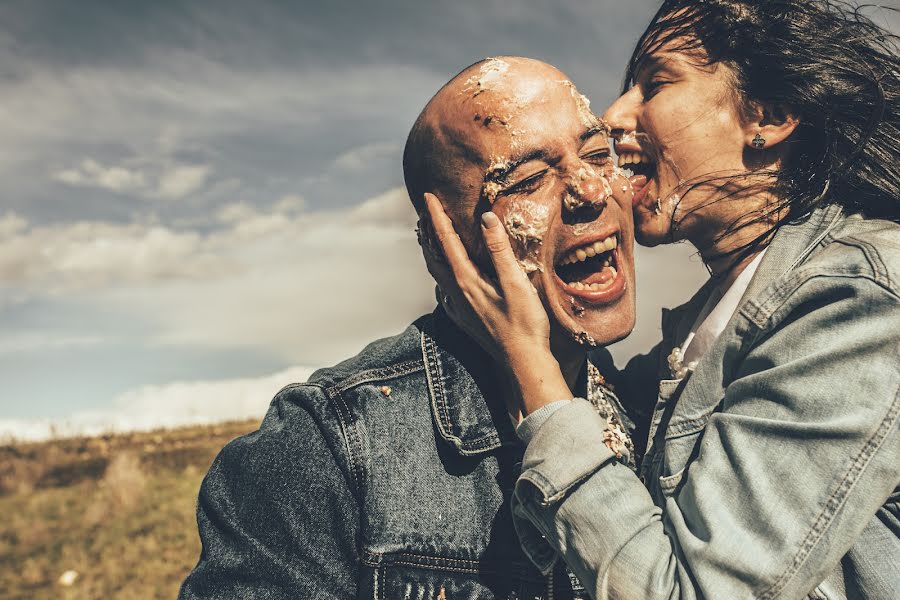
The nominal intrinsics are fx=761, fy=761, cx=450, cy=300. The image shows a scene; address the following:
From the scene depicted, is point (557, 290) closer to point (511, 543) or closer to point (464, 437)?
point (464, 437)

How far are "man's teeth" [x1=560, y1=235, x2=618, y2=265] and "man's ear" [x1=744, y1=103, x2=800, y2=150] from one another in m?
0.69

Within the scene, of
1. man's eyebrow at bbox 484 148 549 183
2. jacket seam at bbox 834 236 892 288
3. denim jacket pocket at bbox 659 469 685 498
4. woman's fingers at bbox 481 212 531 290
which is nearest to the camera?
jacket seam at bbox 834 236 892 288

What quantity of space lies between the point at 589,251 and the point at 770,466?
4.01 ft

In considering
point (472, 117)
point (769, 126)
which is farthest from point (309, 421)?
point (769, 126)

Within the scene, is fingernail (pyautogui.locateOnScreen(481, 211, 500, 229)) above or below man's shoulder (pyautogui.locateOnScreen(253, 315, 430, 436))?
above

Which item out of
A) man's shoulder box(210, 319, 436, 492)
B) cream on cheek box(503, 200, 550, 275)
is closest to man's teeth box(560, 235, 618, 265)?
cream on cheek box(503, 200, 550, 275)

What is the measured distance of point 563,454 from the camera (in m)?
2.48

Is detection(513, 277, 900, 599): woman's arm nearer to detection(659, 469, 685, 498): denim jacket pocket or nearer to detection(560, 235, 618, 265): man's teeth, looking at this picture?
detection(659, 469, 685, 498): denim jacket pocket

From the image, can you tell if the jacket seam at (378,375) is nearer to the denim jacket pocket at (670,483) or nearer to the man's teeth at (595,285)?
the man's teeth at (595,285)

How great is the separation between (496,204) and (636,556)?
1508 millimetres

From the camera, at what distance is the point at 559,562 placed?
2.98 m

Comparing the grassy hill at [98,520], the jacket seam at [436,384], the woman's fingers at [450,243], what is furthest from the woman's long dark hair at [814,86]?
the grassy hill at [98,520]

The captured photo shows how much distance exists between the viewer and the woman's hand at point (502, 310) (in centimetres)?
279

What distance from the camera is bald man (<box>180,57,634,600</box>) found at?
279 centimetres
